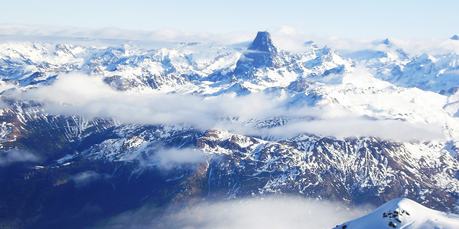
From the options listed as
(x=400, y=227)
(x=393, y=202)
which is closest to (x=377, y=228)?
(x=400, y=227)

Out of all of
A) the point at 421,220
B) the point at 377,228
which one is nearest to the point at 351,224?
the point at 377,228

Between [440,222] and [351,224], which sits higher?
[440,222]

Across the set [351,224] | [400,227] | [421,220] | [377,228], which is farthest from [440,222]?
[351,224]

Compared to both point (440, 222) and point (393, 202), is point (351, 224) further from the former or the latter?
point (440, 222)

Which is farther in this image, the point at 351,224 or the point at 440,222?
the point at 351,224

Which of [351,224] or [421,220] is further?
[351,224]
